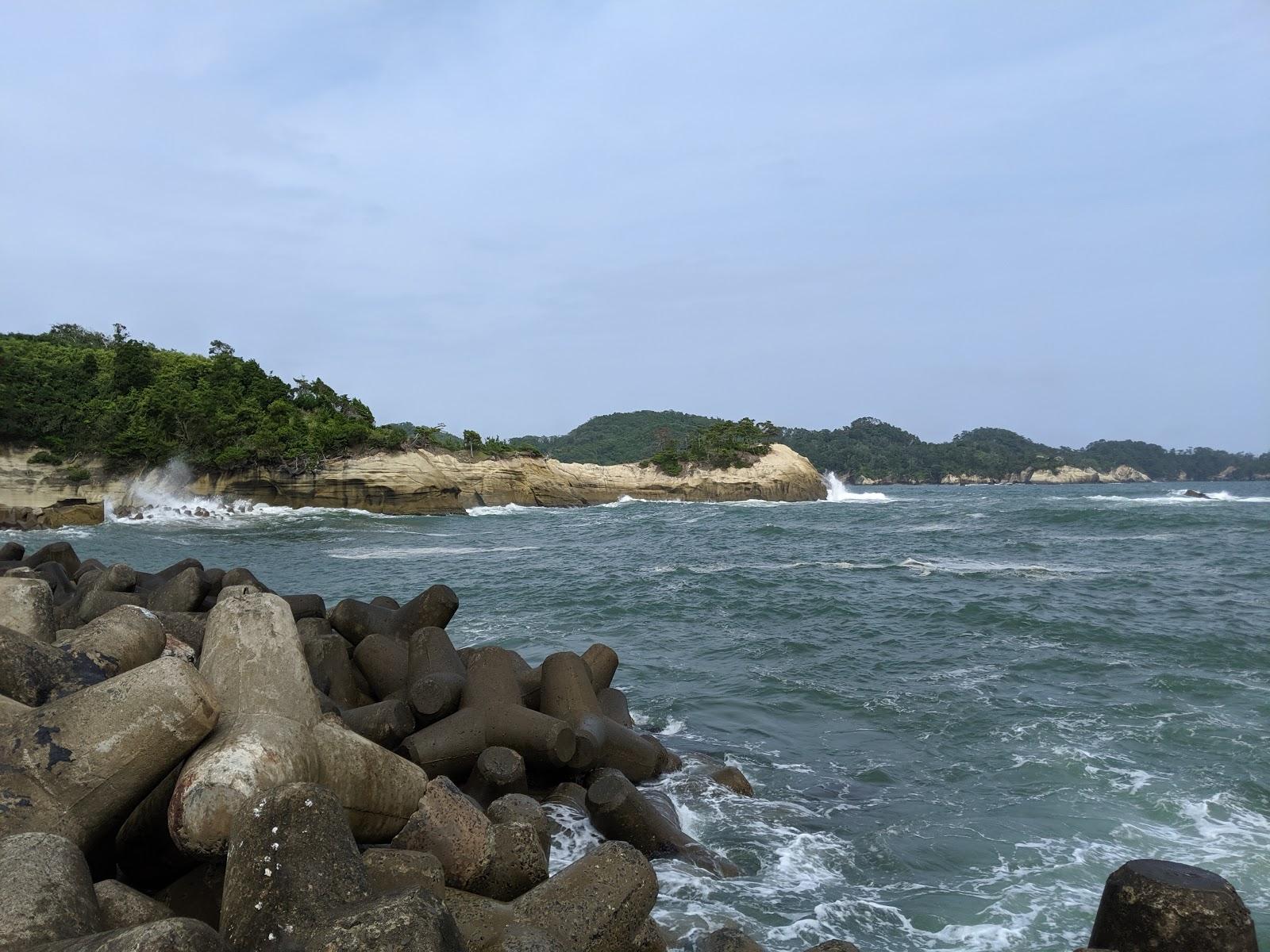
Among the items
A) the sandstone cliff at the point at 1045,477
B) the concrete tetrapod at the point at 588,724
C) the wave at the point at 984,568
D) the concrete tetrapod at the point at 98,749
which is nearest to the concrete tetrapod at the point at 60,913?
the concrete tetrapod at the point at 98,749

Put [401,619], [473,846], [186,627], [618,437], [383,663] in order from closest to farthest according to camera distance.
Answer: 1. [473,846]
2. [186,627]
3. [383,663]
4. [401,619]
5. [618,437]

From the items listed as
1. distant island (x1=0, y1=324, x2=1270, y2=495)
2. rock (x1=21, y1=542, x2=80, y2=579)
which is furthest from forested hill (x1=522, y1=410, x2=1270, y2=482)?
rock (x1=21, y1=542, x2=80, y2=579)

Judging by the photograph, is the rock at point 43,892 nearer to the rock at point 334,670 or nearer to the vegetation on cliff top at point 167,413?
the rock at point 334,670

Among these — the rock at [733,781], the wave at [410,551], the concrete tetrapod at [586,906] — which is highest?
the concrete tetrapod at [586,906]

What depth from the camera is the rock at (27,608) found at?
263 inches

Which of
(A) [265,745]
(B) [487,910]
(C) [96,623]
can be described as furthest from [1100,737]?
(C) [96,623]

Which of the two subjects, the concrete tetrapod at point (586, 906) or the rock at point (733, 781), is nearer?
the concrete tetrapod at point (586, 906)

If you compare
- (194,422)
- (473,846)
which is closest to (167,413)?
(194,422)

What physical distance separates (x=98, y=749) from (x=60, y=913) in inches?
48.7

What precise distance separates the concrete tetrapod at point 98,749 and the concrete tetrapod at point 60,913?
534 millimetres

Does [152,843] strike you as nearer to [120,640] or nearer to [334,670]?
[120,640]

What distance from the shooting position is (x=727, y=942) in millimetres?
4680

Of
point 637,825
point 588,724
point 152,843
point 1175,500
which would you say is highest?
point 1175,500

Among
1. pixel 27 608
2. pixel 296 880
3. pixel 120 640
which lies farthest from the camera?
pixel 27 608
